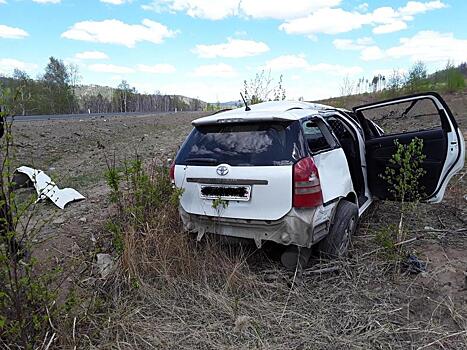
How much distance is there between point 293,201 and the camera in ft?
9.36

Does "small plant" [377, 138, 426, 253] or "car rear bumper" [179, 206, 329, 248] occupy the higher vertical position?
"small plant" [377, 138, 426, 253]

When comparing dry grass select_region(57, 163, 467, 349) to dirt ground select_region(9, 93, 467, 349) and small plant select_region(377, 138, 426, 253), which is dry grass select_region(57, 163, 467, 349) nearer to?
dirt ground select_region(9, 93, 467, 349)

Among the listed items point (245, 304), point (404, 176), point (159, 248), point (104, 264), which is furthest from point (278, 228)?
point (104, 264)

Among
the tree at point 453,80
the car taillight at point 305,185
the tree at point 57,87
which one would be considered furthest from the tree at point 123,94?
the car taillight at point 305,185

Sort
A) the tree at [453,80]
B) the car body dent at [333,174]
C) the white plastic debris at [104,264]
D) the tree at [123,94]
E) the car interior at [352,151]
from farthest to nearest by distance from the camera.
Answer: the tree at [123,94], the tree at [453,80], the car interior at [352,151], the white plastic debris at [104,264], the car body dent at [333,174]

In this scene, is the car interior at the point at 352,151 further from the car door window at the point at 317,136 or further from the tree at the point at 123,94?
the tree at the point at 123,94

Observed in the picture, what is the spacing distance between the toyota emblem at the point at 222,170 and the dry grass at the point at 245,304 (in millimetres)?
779

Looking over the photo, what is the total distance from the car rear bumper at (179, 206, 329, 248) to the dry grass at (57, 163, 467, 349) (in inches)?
11.9

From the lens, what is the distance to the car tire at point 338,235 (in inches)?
129

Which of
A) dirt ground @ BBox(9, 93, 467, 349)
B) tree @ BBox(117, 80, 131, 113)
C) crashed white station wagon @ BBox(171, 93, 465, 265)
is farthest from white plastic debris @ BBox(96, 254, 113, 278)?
tree @ BBox(117, 80, 131, 113)

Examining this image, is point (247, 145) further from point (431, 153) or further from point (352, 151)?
point (431, 153)

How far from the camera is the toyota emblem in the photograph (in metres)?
3.05

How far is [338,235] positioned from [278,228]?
2.40 feet

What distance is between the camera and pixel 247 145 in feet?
10.2
